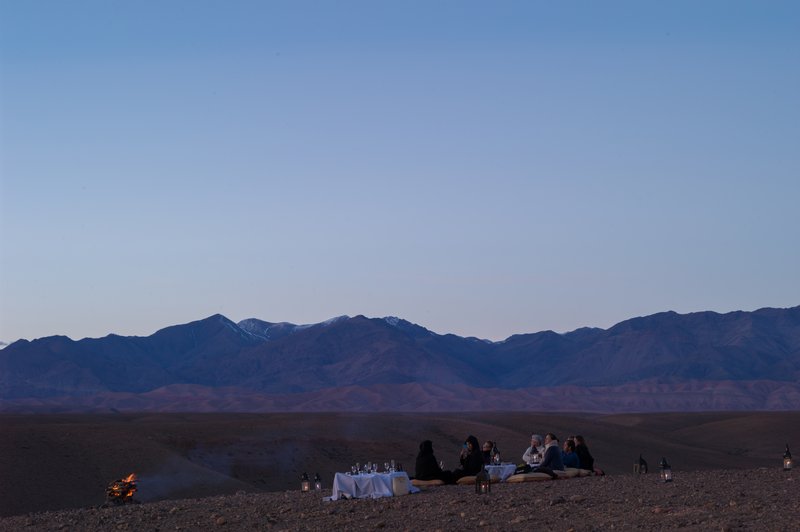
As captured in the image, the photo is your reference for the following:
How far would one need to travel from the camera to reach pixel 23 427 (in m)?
47.0

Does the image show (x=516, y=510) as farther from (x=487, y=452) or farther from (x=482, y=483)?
(x=487, y=452)

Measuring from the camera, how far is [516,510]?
17094mm

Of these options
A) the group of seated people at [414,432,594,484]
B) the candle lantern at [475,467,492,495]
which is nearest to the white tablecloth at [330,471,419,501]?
→ the group of seated people at [414,432,594,484]

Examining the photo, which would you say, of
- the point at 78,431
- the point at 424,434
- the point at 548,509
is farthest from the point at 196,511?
the point at 424,434

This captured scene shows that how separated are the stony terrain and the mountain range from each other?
108 m

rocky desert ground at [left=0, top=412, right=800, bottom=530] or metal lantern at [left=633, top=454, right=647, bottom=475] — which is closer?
rocky desert ground at [left=0, top=412, right=800, bottom=530]

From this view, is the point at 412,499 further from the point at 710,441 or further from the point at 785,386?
the point at 785,386

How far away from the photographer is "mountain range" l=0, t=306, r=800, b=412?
139625 mm

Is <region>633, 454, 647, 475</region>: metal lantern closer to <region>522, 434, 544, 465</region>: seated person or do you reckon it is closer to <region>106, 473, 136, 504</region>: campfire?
<region>522, 434, 544, 465</region>: seated person

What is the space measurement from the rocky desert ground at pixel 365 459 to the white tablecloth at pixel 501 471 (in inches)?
34.6

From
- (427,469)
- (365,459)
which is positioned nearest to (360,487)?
(427,469)

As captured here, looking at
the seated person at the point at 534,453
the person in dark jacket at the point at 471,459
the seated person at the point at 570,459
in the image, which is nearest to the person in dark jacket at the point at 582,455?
the seated person at the point at 570,459

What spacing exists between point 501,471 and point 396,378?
493ft

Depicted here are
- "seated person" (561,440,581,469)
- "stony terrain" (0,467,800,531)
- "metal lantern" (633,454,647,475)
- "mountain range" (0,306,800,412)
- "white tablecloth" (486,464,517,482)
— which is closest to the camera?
"stony terrain" (0,467,800,531)
